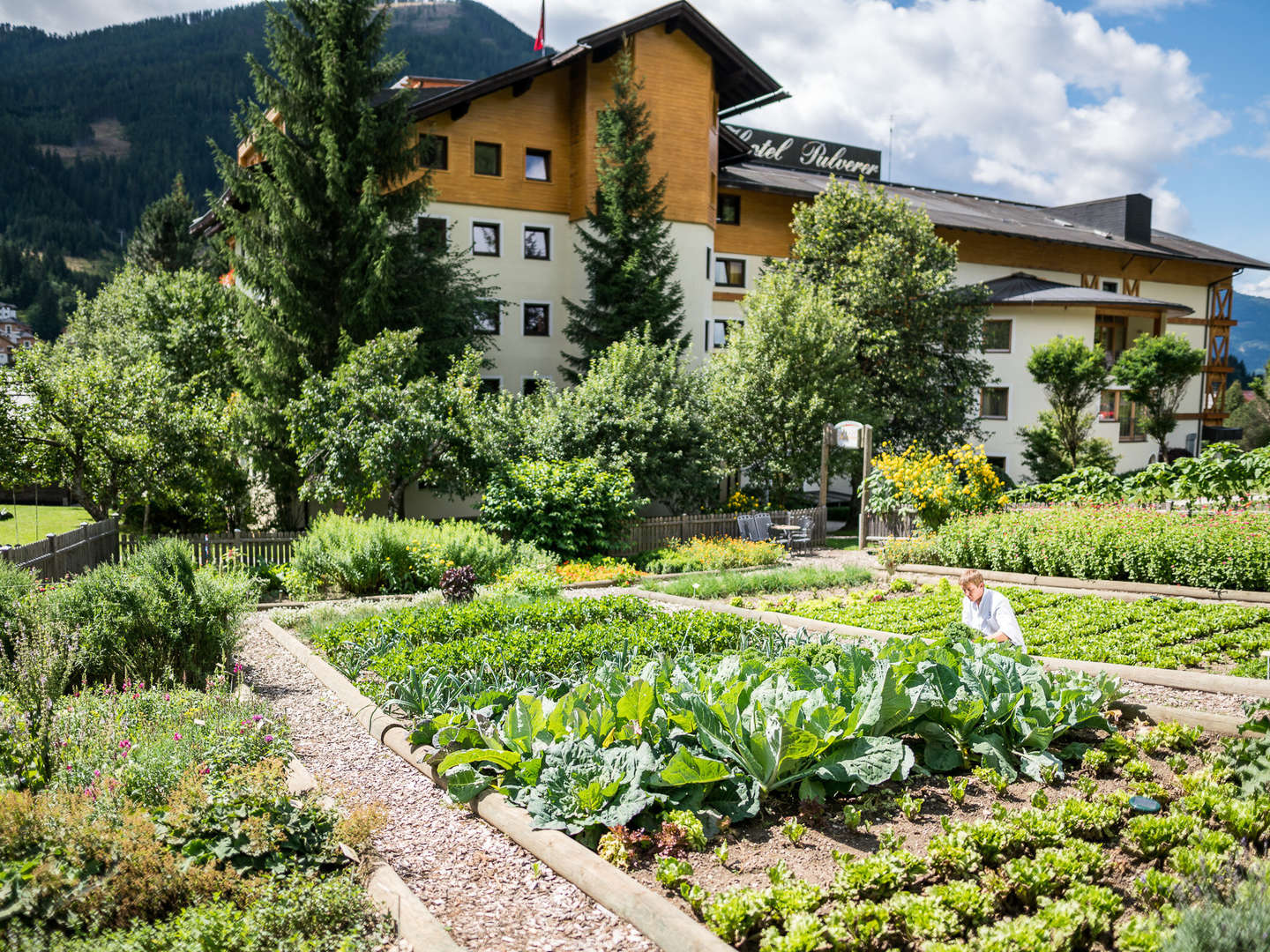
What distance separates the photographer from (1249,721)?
227 inches

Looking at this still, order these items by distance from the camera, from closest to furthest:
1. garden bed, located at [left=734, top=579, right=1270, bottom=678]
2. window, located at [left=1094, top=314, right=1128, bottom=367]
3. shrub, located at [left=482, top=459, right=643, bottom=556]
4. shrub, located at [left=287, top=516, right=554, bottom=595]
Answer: garden bed, located at [left=734, top=579, right=1270, bottom=678]
shrub, located at [left=287, top=516, right=554, bottom=595]
shrub, located at [left=482, top=459, right=643, bottom=556]
window, located at [left=1094, top=314, right=1128, bottom=367]

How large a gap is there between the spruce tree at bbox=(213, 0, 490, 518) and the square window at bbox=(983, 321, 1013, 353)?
82.6 feet

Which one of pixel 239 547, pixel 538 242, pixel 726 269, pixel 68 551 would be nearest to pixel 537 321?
pixel 538 242

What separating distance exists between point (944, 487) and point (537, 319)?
16.4 metres

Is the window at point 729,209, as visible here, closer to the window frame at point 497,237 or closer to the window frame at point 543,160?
the window frame at point 543,160

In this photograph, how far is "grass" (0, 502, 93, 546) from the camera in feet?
89.4

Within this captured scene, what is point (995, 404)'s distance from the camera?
38281 mm

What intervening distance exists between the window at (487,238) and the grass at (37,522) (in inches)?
549

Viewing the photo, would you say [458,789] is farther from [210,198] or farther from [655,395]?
[210,198]

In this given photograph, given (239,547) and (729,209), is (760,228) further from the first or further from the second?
(239,547)

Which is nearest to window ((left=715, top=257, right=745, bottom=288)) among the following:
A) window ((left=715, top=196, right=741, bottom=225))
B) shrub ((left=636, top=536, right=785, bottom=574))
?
window ((left=715, top=196, right=741, bottom=225))

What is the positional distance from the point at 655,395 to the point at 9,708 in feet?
59.3

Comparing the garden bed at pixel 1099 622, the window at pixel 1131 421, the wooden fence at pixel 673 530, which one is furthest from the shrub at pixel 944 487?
the window at pixel 1131 421

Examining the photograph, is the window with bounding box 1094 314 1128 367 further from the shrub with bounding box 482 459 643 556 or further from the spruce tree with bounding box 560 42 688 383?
the shrub with bounding box 482 459 643 556
